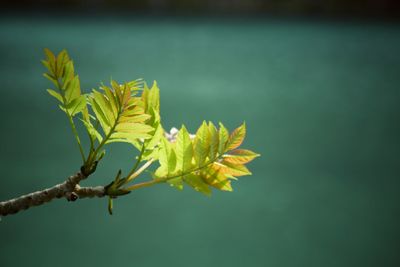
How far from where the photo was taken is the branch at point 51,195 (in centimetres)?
29

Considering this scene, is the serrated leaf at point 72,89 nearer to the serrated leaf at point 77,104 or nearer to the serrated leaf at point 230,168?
the serrated leaf at point 77,104

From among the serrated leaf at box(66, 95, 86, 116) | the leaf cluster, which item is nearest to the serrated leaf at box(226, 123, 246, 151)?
the leaf cluster

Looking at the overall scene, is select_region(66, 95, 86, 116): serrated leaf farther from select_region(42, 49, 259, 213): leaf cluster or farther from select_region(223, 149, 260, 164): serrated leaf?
select_region(223, 149, 260, 164): serrated leaf

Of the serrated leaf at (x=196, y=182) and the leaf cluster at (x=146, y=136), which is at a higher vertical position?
the leaf cluster at (x=146, y=136)

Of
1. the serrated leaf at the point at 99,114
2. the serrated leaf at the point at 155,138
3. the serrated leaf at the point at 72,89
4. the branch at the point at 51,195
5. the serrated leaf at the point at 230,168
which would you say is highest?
the serrated leaf at the point at 72,89

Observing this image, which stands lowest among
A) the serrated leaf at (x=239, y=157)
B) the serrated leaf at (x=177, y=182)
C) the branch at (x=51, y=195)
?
the branch at (x=51, y=195)

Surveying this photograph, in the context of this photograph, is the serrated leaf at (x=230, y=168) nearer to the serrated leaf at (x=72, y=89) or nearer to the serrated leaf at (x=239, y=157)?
the serrated leaf at (x=239, y=157)

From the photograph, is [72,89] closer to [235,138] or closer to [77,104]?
[77,104]

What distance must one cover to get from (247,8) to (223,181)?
2.40 metres

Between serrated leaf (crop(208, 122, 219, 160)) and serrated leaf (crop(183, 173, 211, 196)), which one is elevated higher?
serrated leaf (crop(208, 122, 219, 160))

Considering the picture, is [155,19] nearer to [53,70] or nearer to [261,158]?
[261,158]

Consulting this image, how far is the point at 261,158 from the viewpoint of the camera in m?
1.46

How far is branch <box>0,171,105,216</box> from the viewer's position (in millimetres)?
294

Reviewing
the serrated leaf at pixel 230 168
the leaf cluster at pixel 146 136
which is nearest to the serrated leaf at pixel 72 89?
the leaf cluster at pixel 146 136
